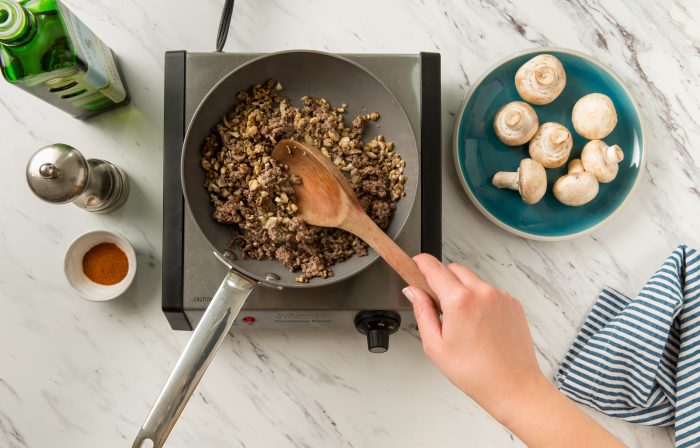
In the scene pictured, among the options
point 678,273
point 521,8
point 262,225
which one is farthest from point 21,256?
point 678,273

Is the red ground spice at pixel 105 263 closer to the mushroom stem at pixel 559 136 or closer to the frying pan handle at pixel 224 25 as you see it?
the frying pan handle at pixel 224 25

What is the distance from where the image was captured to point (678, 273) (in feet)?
3.18

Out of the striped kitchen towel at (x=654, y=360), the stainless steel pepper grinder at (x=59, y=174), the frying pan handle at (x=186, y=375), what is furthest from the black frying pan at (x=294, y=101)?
the striped kitchen towel at (x=654, y=360)

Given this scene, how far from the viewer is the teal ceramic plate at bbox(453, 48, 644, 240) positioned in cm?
98

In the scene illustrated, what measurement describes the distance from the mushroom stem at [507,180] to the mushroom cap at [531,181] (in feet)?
0.04

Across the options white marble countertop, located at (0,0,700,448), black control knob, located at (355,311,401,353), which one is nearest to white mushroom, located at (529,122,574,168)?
white marble countertop, located at (0,0,700,448)

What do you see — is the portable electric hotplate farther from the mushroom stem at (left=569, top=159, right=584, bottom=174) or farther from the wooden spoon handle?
the mushroom stem at (left=569, top=159, right=584, bottom=174)

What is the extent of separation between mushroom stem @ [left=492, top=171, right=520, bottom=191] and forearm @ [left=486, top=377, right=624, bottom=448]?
0.36 m

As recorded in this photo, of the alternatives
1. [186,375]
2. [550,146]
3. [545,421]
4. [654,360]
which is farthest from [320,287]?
[654,360]

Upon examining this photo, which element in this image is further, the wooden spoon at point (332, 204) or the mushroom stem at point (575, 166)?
the mushroom stem at point (575, 166)

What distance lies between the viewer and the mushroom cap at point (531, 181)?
93cm

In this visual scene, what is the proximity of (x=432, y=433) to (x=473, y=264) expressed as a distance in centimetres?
31

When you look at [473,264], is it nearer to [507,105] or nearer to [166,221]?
[507,105]

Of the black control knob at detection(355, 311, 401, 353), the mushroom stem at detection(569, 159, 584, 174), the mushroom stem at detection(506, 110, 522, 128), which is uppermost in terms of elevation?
the mushroom stem at detection(506, 110, 522, 128)
